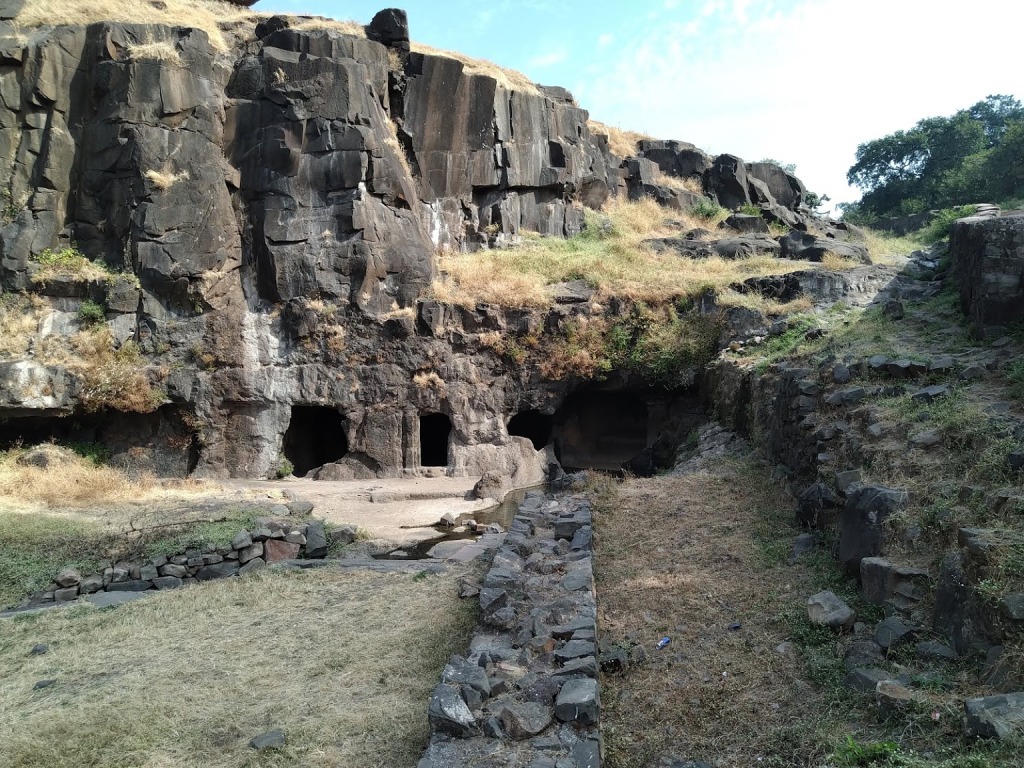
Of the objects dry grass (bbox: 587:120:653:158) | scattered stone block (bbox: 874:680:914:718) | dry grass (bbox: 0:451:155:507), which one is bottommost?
dry grass (bbox: 0:451:155:507)

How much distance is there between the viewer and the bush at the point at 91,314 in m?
17.0

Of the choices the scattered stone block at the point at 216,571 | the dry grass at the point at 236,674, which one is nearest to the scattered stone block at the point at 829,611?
the dry grass at the point at 236,674

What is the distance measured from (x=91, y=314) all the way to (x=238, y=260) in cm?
364

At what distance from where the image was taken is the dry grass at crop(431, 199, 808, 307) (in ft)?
62.7

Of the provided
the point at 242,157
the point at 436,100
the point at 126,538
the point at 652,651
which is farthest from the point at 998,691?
the point at 436,100

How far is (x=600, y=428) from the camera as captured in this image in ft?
70.6

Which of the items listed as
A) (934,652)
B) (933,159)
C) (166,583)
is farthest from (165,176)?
(933,159)

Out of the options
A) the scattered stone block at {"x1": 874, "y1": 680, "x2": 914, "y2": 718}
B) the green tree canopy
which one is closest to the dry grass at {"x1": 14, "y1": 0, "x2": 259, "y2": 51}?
the scattered stone block at {"x1": 874, "y1": 680, "x2": 914, "y2": 718}

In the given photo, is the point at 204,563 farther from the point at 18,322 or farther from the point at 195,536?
the point at 18,322

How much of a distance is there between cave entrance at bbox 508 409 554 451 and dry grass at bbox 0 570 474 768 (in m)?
12.1

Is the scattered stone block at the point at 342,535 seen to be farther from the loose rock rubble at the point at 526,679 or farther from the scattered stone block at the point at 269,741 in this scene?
the scattered stone block at the point at 269,741

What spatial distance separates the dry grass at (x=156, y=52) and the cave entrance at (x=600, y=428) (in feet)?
45.7

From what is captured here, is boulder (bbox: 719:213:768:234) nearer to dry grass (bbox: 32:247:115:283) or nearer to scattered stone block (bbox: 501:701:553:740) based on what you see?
dry grass (bbox: 32:247:115:283)

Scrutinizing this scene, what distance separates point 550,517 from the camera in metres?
9.27
